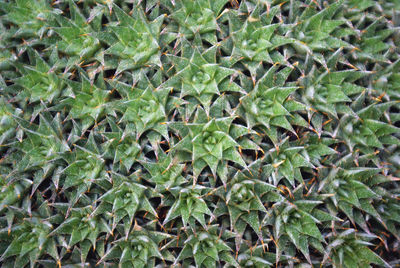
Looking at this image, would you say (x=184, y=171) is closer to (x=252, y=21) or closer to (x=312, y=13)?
(x=252, y=21)

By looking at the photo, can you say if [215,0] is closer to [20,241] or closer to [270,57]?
[270,57]

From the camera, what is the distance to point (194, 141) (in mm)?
2158

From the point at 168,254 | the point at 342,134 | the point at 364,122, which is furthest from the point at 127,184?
the point at 364,122

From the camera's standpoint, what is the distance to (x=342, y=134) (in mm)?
2379

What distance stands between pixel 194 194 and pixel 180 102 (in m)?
0.53

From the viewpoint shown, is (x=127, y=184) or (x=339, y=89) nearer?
(x=127, y=184)

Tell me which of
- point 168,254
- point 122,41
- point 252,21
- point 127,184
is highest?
point 122,41

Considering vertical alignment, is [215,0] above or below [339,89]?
above

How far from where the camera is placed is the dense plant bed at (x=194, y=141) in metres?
2.20

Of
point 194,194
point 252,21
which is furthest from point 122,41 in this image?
point 194,194

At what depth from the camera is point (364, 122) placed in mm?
2381

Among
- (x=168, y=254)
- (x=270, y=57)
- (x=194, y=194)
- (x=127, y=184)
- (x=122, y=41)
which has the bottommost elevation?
(x=168, y=254)

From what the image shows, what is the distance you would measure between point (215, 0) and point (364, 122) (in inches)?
46.6

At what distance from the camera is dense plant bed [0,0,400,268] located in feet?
7.22
